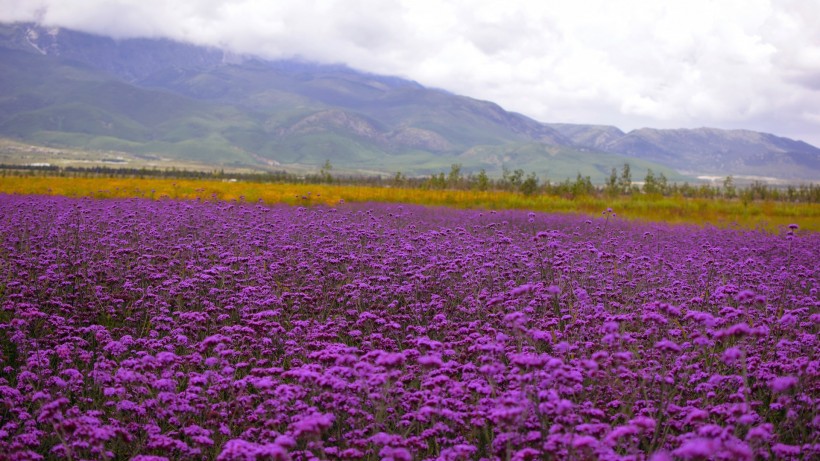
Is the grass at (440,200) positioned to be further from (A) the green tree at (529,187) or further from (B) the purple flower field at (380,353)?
(B) the purple flower field at (380,353)

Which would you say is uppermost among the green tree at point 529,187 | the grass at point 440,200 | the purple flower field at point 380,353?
the green tree at point 529,187

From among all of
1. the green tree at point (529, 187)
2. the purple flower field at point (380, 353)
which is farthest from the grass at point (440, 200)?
the purple flower field at point (380, 353)

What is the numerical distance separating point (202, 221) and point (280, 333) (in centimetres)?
906

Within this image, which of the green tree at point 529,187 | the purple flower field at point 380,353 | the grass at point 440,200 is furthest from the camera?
the green tree at point 529,187

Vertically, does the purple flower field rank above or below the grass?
below

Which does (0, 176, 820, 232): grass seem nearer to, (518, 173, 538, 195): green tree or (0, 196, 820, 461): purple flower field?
(518, 173, 538, 195): green tree

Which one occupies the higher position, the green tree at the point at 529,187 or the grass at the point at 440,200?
the green tree at the point at 529,187

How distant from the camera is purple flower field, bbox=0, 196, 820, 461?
502 cm

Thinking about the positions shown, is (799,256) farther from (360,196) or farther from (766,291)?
(360,196)

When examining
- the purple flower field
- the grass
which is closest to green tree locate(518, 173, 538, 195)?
the grass

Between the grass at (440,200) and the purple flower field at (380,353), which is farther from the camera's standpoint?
the grass at (440,200)

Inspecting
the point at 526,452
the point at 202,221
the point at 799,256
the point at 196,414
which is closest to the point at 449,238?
the point at 202,221

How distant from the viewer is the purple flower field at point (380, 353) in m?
5.02

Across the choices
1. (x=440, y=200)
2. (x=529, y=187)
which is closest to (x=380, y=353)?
(x=440, y=200)
